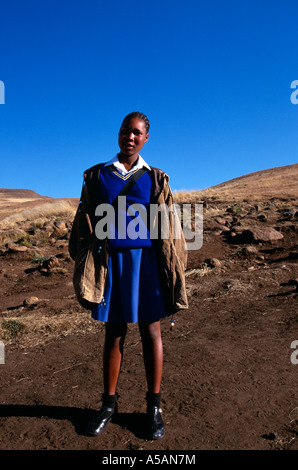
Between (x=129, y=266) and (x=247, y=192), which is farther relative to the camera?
(x=247, y=192)

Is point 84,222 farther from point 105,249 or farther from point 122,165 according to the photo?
point 122,165

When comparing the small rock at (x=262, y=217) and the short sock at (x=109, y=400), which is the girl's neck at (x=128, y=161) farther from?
the small rock at (x=262, y=217)

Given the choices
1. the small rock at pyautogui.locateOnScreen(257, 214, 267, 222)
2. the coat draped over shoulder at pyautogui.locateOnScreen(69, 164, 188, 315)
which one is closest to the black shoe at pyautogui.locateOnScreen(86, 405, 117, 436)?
the coat draped over shoulder at pyautogui.locateOnScreen(69, 164, 188, 315)

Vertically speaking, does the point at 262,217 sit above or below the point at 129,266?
above

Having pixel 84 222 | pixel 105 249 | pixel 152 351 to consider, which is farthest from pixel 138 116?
pixel 152 351

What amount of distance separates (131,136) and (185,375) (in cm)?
187

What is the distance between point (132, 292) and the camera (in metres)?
2.37

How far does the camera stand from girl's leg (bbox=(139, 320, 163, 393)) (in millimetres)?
2398

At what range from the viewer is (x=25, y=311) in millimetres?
5668

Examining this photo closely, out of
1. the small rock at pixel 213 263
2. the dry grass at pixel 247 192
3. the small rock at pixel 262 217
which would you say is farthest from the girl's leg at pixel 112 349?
the dry grass at pixel 247 192

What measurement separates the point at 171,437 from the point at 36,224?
12002 mm

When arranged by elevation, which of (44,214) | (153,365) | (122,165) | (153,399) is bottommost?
(153,399)

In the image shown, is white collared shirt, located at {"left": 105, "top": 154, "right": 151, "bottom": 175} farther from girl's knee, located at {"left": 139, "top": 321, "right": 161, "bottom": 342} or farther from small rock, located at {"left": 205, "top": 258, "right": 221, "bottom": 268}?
small rock, located at {"left": 205, "top": 258, "right": 221, "bottom": 268}
